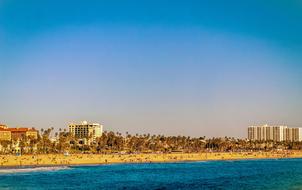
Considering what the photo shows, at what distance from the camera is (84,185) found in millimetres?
64562

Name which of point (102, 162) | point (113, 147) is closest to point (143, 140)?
point (113, 147)

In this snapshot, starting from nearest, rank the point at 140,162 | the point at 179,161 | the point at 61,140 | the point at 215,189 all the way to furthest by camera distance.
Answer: the point at 215,189 < the point at 140,162 < the point at 179,161 < the point at 61,140

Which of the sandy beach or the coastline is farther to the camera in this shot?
the sandy beach

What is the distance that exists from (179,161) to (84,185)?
8285cm

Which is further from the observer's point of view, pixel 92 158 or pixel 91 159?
pixel 92 158

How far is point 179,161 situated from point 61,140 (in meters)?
48.6

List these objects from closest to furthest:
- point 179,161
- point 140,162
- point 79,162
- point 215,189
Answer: point 215,189 → point 79,162 → point 140,162 → point 179,161

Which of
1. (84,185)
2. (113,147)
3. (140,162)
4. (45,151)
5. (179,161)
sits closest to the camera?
(84,185)

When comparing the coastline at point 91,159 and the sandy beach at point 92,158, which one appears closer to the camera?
the coastline at point 91,159

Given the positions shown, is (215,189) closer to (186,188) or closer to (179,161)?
(186,188)

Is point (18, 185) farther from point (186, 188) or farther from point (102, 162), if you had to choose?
point (102, 162)

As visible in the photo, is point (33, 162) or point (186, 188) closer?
point (186, 188)

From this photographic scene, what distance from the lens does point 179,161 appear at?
14500 centimetres

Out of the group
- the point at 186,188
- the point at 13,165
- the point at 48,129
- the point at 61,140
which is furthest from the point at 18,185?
the point at 48,129
